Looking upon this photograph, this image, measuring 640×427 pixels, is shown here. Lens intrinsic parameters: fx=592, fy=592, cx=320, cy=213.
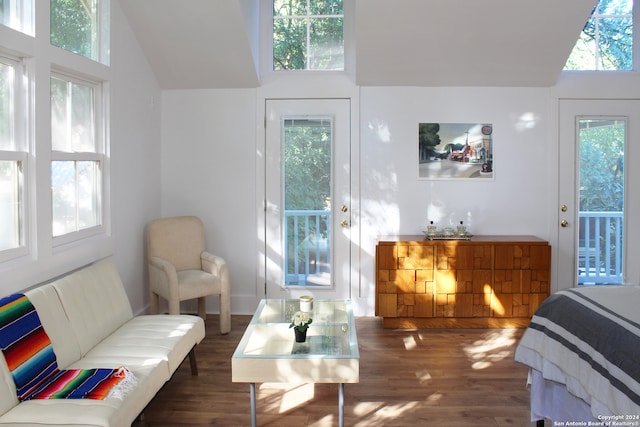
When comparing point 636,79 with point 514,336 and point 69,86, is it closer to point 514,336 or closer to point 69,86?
point 514,336

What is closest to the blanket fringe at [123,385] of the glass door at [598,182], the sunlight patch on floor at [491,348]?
the sunlight patch on floor at [491,348]

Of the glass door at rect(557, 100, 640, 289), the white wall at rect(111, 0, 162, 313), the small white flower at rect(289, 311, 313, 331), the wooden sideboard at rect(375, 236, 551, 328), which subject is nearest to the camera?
the small white flower at rect(289, 311, 313, 331)

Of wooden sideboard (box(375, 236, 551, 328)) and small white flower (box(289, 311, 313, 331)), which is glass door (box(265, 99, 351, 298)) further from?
small white flower (box(289, 311, 313, 331))

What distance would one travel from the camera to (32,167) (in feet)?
10.5

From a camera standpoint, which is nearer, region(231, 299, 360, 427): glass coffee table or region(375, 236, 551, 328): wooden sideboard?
region(231, 299, 360, 427): glass coffee table

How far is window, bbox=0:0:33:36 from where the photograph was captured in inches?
119

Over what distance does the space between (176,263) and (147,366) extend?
2.12m

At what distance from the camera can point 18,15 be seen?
3154 millimetres

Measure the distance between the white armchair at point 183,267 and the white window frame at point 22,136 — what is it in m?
1.33

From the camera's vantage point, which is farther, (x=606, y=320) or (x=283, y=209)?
(x=283, y=209)

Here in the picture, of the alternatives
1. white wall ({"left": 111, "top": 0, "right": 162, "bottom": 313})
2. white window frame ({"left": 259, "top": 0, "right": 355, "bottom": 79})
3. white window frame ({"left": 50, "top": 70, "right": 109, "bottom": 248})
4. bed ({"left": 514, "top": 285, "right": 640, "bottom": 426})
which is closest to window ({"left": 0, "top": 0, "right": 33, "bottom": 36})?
white window frame ({"left": 50, "top": 70, "right": 109, "bottom": 248})

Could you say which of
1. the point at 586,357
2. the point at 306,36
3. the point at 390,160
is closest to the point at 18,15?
the point at 306,36

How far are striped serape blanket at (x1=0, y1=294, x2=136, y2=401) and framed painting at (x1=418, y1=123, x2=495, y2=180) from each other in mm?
3364

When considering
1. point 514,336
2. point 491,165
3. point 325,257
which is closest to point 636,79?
point 491,165
